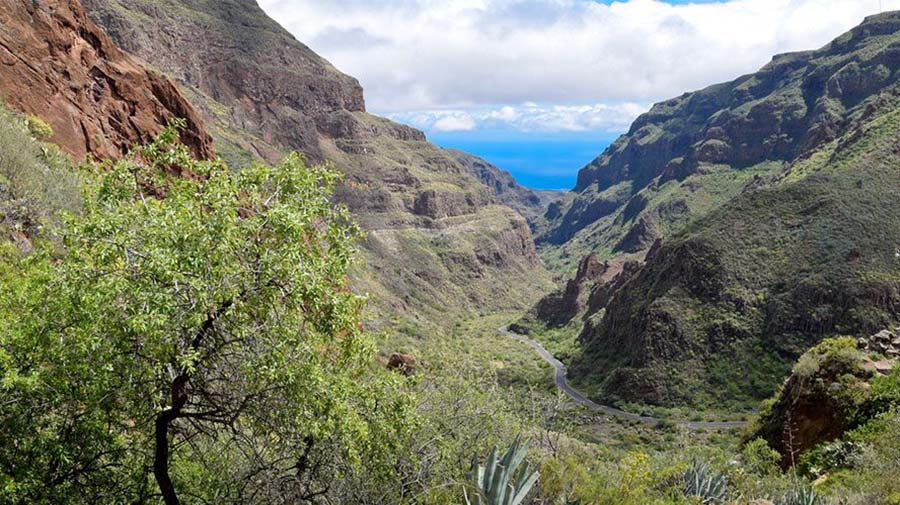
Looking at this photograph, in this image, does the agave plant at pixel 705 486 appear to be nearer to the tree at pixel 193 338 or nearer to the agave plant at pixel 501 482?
the agave plant at pixel 501 482

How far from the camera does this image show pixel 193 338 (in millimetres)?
7270

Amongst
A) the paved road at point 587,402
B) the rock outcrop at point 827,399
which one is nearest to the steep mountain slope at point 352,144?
the paved road at point 587,402

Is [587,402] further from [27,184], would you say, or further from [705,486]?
[27,184]

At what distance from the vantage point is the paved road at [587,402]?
191 feet

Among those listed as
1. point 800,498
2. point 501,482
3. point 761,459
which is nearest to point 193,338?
point 501,482

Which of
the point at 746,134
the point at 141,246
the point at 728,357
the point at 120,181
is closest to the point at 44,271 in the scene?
the point at 141,246

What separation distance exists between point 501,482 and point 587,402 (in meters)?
69.8

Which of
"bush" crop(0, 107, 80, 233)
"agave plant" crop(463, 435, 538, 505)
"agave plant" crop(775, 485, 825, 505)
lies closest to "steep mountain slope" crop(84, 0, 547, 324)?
"bush" crop(0, 107, 80, 233)

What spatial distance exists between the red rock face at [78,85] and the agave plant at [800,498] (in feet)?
86.7

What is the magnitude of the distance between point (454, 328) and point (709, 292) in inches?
2062

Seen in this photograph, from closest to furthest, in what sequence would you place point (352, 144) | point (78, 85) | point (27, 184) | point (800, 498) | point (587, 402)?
point (800, 498) → point (27, 184) → point (78, 85) → point (587, 402) → point (352, 144)

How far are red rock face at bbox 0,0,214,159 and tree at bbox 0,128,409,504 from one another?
1993 cm

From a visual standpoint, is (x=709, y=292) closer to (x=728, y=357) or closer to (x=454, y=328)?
(x=728, y=357)

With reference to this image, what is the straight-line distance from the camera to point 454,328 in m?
Result: 115
